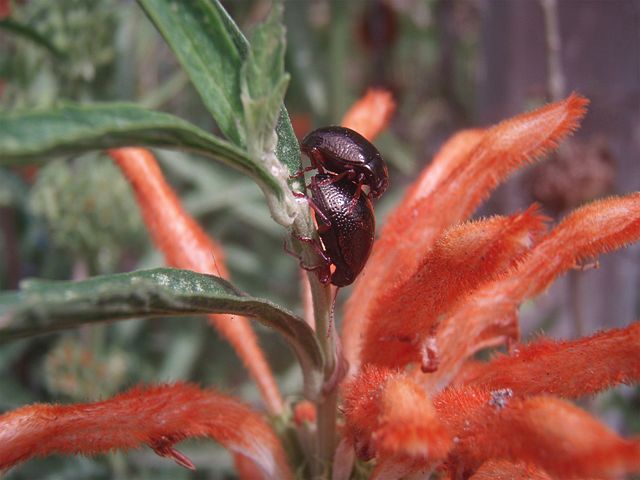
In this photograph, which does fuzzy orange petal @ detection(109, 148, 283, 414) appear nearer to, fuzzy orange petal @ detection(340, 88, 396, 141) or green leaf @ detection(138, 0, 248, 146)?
fuzzy orange petal @ detection(340, 88, 396, 141)

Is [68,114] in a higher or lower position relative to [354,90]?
higher

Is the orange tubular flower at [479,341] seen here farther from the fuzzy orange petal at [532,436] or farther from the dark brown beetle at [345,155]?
the dark brown beetle at [345,155]

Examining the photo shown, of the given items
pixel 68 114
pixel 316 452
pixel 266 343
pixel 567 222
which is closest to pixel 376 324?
pixel 316 452

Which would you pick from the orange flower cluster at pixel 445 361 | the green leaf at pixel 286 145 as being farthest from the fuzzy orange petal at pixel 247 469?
the green leaf at pixel 286 145

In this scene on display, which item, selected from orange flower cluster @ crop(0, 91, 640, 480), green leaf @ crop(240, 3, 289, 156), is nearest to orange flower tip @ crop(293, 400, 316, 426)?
orange flower cluster @ crop(0, 91, 640, 480)

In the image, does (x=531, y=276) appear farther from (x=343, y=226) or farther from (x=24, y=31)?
(x=24, y=31)

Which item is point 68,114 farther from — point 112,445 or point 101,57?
point 101,57

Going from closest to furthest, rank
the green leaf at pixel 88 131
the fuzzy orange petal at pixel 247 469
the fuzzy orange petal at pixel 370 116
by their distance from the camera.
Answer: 1. the green leaf at pixel 88 131
2. the fuzzy orange petal at pixel 247 469
3. the fuzzy orange petal at pixel 370 116
